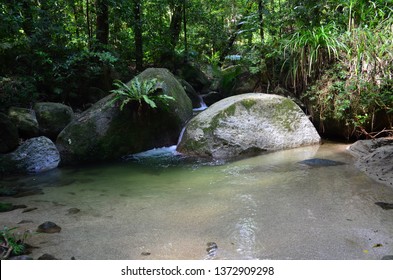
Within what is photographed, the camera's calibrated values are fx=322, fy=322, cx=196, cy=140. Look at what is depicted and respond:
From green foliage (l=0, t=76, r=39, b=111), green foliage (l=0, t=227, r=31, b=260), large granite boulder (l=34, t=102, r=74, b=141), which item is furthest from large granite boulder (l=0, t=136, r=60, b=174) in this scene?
green foliage (l=0, t=227, r=31, b=260)

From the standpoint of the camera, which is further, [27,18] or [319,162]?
[27,18]

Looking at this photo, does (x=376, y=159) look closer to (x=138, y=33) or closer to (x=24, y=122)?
(x=24, y=122)

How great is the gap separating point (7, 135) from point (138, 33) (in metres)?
6.44

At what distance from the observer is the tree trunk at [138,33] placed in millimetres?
10737

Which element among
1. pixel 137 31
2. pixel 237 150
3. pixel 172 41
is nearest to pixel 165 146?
pixel 237 150

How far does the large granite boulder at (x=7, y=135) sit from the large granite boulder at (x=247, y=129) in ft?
10.5

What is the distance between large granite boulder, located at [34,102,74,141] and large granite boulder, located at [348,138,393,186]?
19.6 ft

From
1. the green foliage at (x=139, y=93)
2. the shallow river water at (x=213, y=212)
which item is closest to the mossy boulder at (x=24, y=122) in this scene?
the shallow river water at (x=213, y=212)

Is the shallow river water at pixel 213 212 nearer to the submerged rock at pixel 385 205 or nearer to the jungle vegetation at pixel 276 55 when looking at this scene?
the submerged rock at pixel 385 205

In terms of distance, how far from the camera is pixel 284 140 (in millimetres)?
6691

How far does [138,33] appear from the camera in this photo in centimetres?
1112

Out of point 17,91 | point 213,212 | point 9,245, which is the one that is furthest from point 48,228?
point 17,91

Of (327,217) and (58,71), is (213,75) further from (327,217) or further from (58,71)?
(327,217)

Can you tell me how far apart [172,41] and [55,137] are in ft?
23.6
